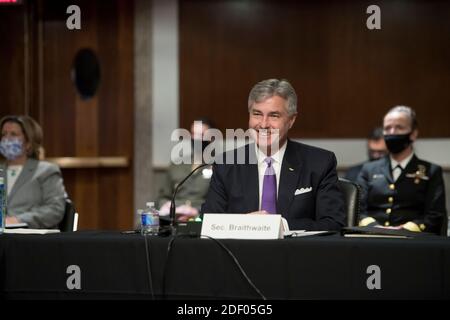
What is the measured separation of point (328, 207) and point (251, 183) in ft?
1.20

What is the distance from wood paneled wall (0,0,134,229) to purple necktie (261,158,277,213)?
398cm

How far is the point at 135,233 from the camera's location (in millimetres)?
2773

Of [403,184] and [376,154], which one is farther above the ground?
[376,154]

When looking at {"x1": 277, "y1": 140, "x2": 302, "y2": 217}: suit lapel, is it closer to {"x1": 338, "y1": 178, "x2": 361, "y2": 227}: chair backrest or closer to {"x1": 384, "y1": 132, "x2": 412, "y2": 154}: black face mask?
{"x1": 338, "y1": 178, "x2": 361, "y2": 227}: chair backrest

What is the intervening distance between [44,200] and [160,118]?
2916 mm

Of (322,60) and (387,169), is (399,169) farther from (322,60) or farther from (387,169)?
(322,60)

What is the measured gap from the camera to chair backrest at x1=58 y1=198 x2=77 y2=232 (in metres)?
3.92

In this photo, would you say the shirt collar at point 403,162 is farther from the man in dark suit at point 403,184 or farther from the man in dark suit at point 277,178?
the man in dark suit at point 277,178

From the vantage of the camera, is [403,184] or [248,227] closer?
[248,227]

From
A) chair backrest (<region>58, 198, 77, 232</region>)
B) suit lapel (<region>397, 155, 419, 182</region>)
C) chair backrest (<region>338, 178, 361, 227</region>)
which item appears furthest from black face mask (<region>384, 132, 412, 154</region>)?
chair backrest (<region>58, 198, 77, 232</region>)

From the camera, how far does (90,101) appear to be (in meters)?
7.00
